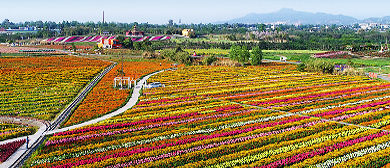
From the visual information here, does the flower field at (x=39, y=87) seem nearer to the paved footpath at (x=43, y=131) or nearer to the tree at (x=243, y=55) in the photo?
the paved footpath at (x=43, y=131)

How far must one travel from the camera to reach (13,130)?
2748 centimetres

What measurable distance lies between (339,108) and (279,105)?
5526 mm

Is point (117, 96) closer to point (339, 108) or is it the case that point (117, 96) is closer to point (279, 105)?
point (279, 105)

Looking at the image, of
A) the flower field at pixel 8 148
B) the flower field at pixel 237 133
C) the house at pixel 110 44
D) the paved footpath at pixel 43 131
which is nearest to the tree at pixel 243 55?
the flower field at pixel 237 133

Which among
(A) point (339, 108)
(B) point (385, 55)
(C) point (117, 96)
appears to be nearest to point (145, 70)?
(C) point (117, 96)

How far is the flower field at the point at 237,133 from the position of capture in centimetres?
2109

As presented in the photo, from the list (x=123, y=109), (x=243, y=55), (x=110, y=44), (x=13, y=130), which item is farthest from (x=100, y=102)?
(x=110, y=44)

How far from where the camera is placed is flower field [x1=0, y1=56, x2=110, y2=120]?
34.4m

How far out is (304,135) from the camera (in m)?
25.6

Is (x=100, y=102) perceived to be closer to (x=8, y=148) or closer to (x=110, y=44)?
(x=8, y=148)

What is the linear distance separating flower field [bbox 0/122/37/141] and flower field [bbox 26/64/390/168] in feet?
9.14

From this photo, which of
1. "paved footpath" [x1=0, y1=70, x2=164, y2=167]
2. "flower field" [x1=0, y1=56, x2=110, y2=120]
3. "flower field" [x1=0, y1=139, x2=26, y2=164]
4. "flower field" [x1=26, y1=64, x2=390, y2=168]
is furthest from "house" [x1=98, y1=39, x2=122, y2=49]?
"flower field" [x1=0, y1=139, x2=26, y2=164]

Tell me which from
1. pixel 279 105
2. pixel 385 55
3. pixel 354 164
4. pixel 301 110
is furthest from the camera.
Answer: pixel 385 55

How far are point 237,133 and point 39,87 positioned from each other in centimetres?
3031
